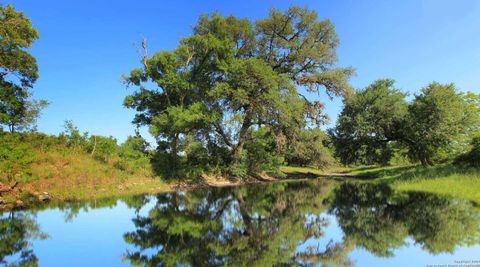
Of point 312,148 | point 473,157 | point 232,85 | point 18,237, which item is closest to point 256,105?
point 232,85

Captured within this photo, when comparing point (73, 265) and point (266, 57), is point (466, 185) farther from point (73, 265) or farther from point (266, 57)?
point (266, 57)

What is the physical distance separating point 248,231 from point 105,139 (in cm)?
2002

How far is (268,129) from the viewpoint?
30594 mm

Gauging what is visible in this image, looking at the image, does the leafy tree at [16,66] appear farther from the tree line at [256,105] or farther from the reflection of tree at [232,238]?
the reflection of tree at [232,238]

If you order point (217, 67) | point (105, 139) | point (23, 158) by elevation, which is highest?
point (217, 67)

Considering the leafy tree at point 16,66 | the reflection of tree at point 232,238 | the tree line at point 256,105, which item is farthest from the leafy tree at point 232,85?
the reflection of tree at point 232,238

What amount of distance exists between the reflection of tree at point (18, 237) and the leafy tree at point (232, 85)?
15.1 meters

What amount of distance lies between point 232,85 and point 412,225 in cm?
2129

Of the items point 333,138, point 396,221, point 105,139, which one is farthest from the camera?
point 333,138

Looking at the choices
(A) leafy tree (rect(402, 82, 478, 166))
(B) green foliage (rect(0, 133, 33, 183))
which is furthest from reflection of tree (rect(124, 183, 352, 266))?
(A) leafy tree (rect(402, 82, 478, 166))

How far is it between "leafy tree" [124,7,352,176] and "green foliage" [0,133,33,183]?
32.7ft

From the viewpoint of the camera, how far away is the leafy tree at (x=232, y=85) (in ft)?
88.4

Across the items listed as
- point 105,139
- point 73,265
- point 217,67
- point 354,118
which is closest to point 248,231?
point 73,265

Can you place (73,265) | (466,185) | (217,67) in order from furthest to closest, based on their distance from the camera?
(217,67), (466,185), (73,265)
